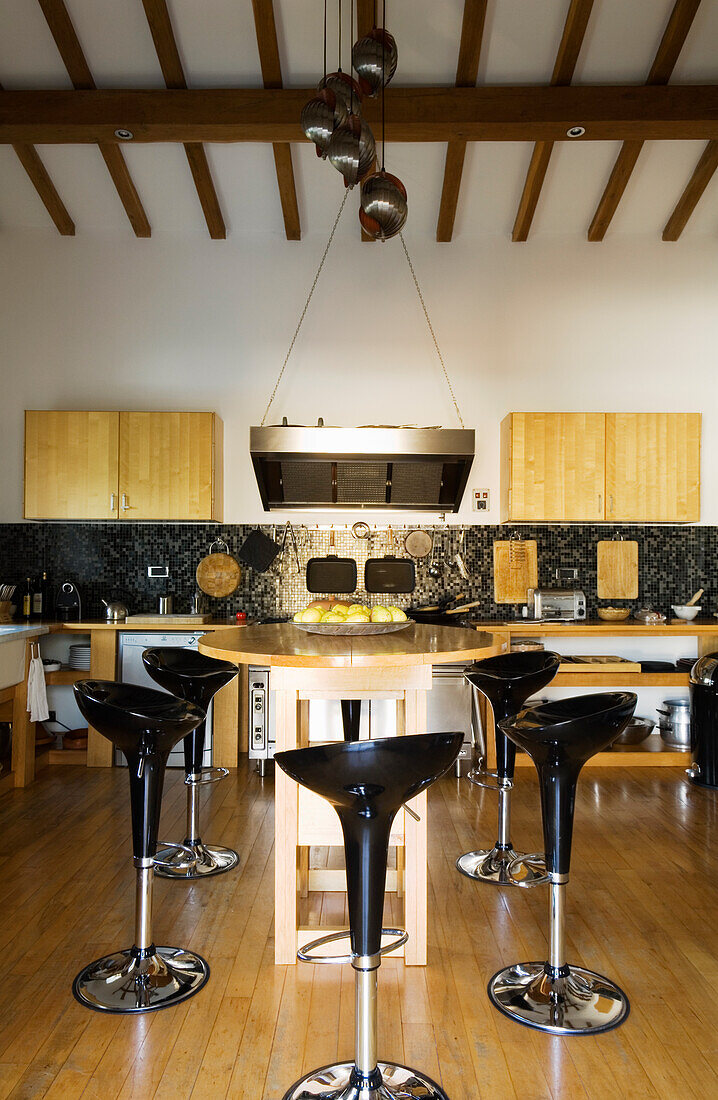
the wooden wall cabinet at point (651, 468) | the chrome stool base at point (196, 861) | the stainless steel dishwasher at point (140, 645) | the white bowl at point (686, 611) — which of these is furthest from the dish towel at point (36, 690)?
the white bowl at point (686, 611)

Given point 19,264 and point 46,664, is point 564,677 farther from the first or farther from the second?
point 19,264

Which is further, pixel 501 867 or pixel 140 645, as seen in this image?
pixel 140 645

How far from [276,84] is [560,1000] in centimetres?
515

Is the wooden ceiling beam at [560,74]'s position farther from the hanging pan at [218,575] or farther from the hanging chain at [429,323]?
the hanging pan at [218,575]

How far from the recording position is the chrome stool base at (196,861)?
11.1ft

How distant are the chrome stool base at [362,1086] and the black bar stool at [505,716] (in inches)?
43.2

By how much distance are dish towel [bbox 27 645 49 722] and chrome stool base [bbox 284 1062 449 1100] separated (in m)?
3.25

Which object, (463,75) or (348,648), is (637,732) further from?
(463,75)

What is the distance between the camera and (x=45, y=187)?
5.64 meters

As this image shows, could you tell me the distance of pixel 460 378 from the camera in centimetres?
604

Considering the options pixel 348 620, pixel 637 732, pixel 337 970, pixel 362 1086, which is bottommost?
pixel 337 970

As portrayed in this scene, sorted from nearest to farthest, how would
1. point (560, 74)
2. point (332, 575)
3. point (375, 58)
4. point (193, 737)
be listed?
1. point (375, 58)
2. point (193, 737)
3. point (560, 74)
4. point (332, 575)

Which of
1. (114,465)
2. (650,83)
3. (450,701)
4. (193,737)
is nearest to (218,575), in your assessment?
(114,465)

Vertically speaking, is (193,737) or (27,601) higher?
(27,601)
